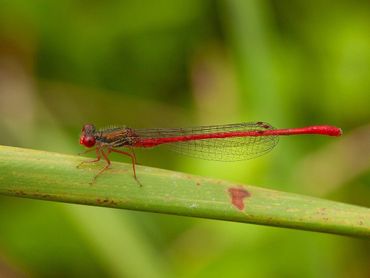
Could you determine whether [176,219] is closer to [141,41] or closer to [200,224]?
[200,224]

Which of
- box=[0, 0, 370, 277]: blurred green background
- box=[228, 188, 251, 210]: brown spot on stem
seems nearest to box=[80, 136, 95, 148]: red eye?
box=[0, 0, 370, 277]: blurred green background

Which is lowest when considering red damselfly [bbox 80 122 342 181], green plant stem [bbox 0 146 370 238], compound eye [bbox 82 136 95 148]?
green plant stem [bbox 0 146 370 238]

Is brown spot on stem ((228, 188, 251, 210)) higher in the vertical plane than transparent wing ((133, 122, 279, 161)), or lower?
lower

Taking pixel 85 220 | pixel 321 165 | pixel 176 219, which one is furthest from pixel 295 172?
pixel 85 220

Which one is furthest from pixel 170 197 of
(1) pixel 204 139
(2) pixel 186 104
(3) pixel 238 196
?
(2) pixel 186 104

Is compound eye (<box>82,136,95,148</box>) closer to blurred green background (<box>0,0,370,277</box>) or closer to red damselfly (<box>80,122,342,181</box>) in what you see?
red damselfly (<box>80,122,342,181</box>)

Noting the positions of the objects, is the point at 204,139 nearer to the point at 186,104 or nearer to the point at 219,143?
the point at 219,143

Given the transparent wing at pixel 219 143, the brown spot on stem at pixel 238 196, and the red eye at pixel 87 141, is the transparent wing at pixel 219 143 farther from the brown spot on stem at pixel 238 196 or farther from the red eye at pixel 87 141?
the brown spot on stem at pixel 238 196
